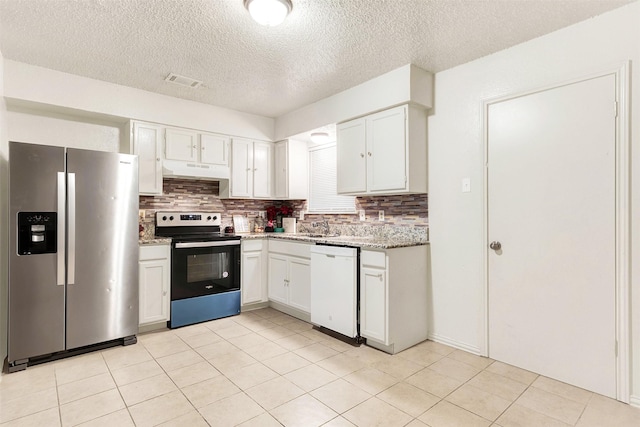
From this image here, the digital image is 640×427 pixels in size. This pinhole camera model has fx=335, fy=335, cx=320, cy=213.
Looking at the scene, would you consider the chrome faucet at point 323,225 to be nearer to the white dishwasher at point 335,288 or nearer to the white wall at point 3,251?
the white dishwasher at point 335,288

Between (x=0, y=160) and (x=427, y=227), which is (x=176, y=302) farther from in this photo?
(x=427, y=227)

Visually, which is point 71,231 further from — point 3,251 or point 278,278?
point 278,278

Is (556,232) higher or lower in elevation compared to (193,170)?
lower

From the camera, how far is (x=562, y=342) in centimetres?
239

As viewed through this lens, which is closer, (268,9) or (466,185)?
(268,9)

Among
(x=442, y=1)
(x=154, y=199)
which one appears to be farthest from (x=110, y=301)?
(x=442, y=1)

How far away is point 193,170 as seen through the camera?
397cm

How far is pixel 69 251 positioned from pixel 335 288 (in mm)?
2299

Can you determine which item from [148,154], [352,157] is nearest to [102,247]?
[148,154]

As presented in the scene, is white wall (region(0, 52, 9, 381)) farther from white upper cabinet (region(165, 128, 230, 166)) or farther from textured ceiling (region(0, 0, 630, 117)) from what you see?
white upper cabinet (region(165, 128, 230, 166))

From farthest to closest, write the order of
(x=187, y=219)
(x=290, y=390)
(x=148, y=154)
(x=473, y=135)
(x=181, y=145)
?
1. (x=187, y=219)
2. (x=181, y=145)
3. (x=148, y=154)
4. (x=473, y=135)
5. (x=290, y=390)

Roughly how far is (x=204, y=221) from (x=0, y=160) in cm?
196

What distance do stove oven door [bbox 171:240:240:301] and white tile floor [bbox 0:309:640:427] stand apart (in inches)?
27.5

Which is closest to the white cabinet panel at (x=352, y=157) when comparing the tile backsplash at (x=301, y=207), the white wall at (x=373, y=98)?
the white wall at (x=373, y=98)
